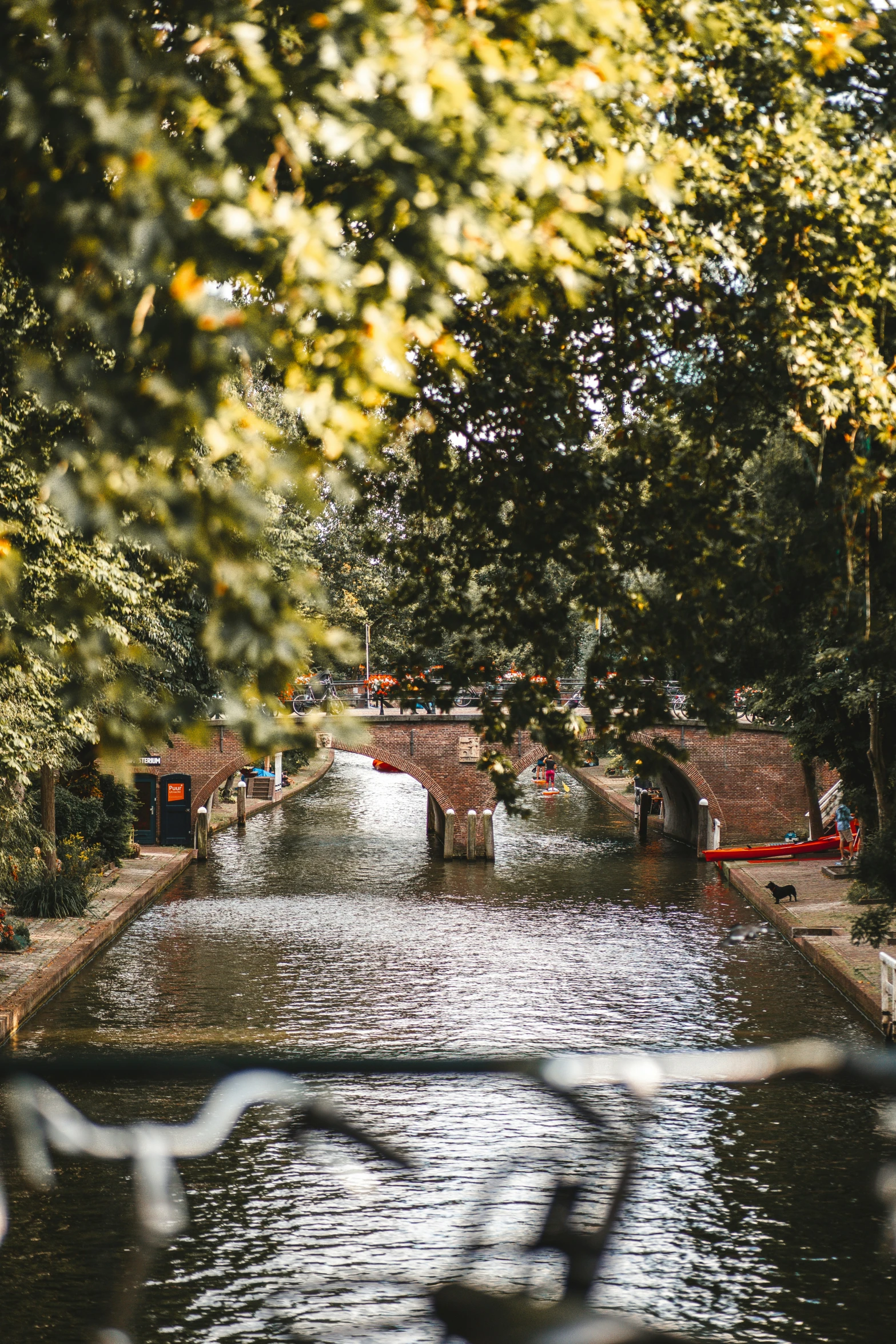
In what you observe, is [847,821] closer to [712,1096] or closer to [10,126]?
[712,1096]

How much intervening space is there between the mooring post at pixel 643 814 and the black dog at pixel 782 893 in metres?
11.3

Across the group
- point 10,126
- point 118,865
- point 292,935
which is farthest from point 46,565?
point 118,865

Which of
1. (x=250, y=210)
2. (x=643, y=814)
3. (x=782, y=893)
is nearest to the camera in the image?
(x=250, y=210)

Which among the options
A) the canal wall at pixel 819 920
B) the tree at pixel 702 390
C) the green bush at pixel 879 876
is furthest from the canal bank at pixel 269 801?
the tree at pixel 702 390

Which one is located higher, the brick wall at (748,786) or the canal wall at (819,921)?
the brick wall at (748,786)

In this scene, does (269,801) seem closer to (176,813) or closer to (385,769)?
(176,813)

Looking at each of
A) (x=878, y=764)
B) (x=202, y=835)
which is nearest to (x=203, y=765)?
(x=202, y=835)

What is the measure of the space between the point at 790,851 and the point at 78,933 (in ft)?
51.2

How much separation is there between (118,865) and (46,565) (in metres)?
16.5

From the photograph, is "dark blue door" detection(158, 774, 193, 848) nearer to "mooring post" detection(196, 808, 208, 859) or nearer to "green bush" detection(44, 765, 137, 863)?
"mooring post" detection(196, 808, 208, 859)

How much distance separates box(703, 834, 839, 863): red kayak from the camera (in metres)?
29.0

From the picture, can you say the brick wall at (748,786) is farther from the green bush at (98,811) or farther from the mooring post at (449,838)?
the green bush at (98,811)

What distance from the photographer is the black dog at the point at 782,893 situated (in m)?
23.1

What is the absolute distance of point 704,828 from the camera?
3231 cm
